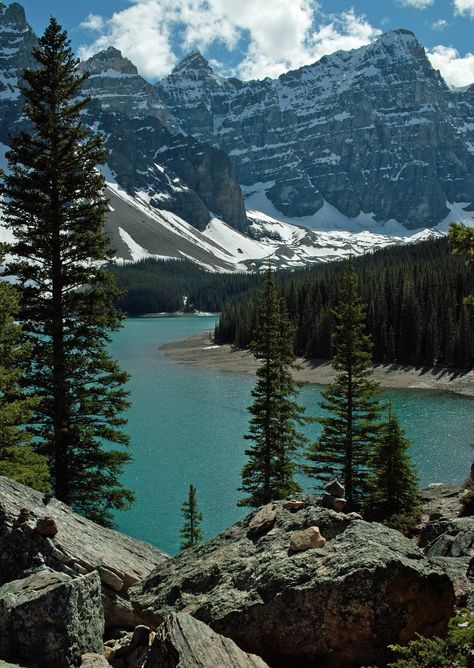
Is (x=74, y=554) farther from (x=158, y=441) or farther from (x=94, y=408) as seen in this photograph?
(x=158, y=441)

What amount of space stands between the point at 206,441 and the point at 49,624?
44.4 meters

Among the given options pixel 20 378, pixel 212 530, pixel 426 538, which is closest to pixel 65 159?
pixel 20 378

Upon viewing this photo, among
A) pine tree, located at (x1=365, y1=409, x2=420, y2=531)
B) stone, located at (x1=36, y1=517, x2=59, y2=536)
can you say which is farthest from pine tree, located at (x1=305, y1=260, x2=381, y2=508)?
stone, located at (x1=36, y1=517, x2=59, y2=536)

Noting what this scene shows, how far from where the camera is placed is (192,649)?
6637 millimetres

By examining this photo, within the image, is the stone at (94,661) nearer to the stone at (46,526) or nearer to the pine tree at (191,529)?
the stone at (46,526)

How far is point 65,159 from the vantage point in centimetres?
1655

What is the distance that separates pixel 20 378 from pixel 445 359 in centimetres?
8686

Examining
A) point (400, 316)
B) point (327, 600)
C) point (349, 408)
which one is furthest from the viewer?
point (400, 316)

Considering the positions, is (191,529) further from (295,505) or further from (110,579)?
(110,579)

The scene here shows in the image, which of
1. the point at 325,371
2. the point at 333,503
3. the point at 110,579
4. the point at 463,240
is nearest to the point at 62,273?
the point at 110,579

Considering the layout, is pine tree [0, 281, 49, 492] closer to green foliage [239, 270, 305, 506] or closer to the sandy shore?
green foliage [239, 270, 305, 506]

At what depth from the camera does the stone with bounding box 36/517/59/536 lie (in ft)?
29.6

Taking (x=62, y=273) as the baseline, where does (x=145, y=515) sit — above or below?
below

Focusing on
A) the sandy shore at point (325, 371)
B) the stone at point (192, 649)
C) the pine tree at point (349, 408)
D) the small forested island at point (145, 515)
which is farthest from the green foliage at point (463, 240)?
the sandy shore at point (325, 371)
